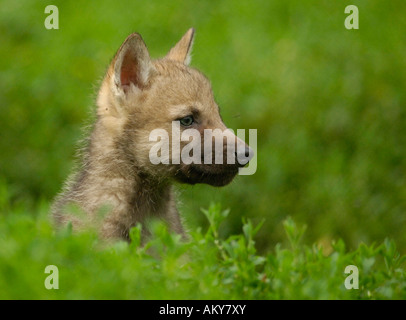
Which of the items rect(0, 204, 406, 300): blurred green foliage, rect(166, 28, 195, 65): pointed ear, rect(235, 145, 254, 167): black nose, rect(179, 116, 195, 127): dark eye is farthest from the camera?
rect(166, 28, 195, 65): pointed ear

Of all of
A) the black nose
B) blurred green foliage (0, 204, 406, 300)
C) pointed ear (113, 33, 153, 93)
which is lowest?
blurred green foliage (0, 204, 406, 300)

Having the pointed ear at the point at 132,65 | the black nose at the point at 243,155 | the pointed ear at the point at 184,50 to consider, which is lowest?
the black nose at the point at 243,155

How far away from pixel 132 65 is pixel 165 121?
0.49m

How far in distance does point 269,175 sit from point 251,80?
1.42 metres

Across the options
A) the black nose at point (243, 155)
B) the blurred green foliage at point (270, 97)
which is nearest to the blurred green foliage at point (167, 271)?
the black nose at point (243, 155)

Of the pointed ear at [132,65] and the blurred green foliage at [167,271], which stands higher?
the pointed ear at [132,65]

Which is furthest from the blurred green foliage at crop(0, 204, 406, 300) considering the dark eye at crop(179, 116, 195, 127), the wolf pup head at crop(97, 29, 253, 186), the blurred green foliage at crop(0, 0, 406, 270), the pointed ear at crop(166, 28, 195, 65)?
the blurred green foliage at crop(0, 0, 406, 270)

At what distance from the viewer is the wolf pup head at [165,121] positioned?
5.20m

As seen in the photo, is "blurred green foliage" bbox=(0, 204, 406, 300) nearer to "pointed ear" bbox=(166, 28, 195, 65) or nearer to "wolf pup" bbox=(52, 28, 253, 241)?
"wolf pup" bbox=(52, 28, 253, 241)

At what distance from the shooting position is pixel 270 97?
955 cm

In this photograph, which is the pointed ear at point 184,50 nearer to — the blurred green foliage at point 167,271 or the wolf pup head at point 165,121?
the wolf pup head at point 165,121

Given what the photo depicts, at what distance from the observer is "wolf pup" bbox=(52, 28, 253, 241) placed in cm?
517

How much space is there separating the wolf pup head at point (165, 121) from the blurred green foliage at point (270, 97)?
8.73 feet
